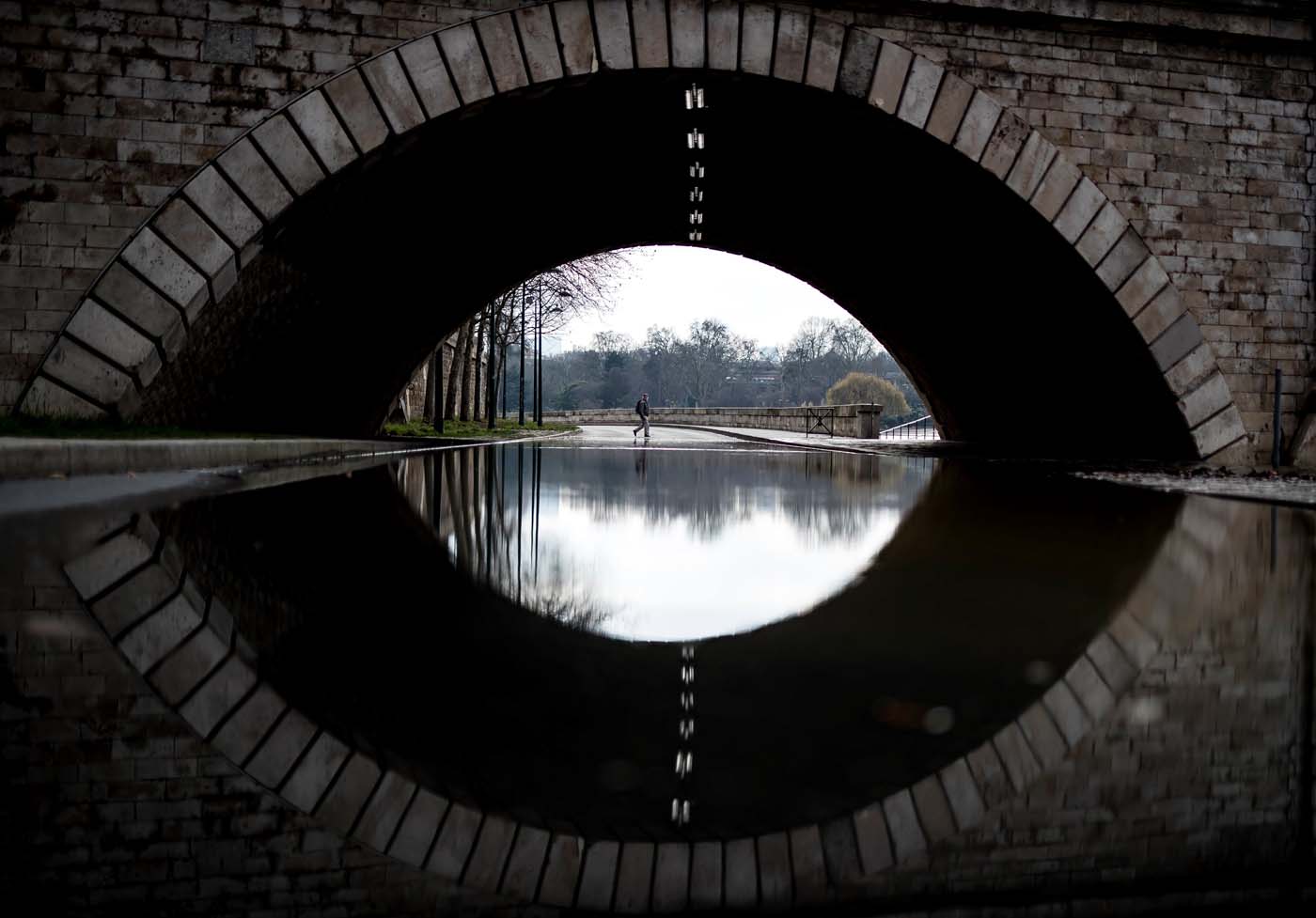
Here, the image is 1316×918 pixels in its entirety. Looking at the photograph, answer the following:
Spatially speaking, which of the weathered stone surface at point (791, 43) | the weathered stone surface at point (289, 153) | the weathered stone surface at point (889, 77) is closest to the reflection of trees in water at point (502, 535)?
the weathered stone surface at point (289, 153)

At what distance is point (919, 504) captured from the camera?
331 inches

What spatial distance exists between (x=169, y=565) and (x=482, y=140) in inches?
381

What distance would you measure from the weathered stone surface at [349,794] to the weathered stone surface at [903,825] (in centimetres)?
93

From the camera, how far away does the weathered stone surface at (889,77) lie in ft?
38.3

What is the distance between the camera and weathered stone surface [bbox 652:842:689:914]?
1.54 metres

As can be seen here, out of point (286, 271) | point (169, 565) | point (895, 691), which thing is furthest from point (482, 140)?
point (895, 691)

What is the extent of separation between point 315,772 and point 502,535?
415 cm

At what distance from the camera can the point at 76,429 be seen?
9.44 meters

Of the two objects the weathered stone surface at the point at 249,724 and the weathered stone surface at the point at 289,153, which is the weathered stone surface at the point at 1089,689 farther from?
the weathered stone surface at the point at 289,153

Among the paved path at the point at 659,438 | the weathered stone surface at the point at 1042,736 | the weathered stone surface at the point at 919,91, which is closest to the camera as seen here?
the weathered stone surface at the point at 1042,736

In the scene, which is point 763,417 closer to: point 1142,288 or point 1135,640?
point 1142,288

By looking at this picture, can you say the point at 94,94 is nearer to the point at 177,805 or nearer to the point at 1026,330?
the point at 177,805

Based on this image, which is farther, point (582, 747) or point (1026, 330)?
point (1026, 330)

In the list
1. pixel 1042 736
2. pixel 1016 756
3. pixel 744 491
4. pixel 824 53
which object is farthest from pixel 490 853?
pixel 824 53
